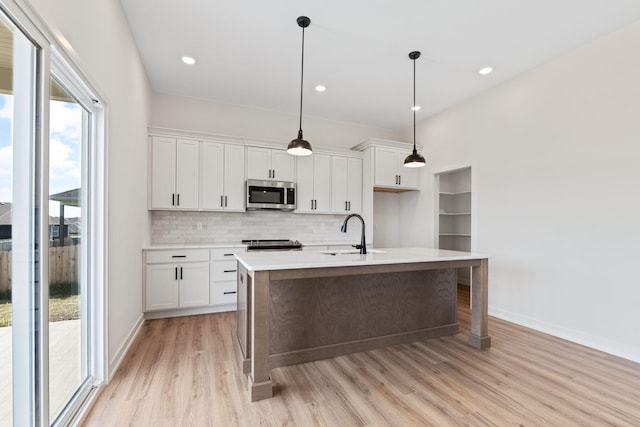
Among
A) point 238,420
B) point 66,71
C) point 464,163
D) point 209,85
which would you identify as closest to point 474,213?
point 464,163

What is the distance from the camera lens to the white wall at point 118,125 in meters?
1.71

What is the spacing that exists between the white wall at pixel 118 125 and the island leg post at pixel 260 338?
1.17 meters

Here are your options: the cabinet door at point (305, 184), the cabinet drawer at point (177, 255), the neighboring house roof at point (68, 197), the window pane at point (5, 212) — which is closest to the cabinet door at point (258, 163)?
the cabinet door at point (305, 184)

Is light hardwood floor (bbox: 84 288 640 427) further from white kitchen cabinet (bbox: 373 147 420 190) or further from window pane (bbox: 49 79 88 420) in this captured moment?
white kitchen cabinet (bbox: 373 147 420 190)

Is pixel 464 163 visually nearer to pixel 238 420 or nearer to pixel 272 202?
pixel 272 202

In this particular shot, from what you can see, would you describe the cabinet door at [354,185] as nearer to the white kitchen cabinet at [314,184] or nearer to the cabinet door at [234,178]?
the white kitchen cabinet at [314,184]

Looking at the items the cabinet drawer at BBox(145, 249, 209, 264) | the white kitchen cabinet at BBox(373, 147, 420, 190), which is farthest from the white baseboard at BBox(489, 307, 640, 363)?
the cabinet drawer at BBox(145, 249, 209, 264)

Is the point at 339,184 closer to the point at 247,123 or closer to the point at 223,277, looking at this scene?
the point at 247,123

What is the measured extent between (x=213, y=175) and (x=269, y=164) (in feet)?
2.68

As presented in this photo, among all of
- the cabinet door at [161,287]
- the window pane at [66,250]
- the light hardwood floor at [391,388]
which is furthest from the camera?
the cabinet door at [161,287]

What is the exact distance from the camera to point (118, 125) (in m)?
2.47

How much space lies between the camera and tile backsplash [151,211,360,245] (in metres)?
4.14

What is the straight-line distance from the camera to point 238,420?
1774mm

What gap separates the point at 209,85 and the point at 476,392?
4.40 m
